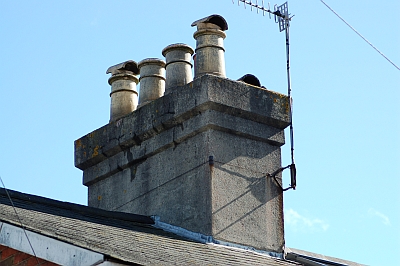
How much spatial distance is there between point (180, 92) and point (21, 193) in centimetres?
198

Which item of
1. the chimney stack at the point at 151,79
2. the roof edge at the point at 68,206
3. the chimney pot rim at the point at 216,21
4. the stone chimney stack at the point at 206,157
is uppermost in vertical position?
the chimney pot rim at the point at 216,21

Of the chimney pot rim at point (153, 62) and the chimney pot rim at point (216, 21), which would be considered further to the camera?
the chimney pot rim at point (153, 62)

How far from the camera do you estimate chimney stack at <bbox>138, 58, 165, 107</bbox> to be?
34.8 feet

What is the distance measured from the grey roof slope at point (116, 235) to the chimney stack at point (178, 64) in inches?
59.5

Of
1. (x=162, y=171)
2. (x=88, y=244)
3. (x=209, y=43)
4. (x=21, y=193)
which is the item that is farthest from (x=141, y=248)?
(x=209, y=43)

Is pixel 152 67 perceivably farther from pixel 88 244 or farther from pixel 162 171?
pixel 88 244

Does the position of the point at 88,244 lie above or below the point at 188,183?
below

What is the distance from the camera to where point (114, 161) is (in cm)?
1037

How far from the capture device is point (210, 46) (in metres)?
10.2

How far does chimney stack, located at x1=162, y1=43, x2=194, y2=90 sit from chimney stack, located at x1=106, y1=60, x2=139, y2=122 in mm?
619

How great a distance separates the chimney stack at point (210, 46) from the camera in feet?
33.0

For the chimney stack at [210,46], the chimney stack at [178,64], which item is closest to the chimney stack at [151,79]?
the chimney stack at [178,64]

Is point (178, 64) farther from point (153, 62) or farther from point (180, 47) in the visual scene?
point (153, 62)

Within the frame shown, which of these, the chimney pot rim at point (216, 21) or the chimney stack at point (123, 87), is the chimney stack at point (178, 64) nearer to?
the chimney pot rim at point (216, 21)
